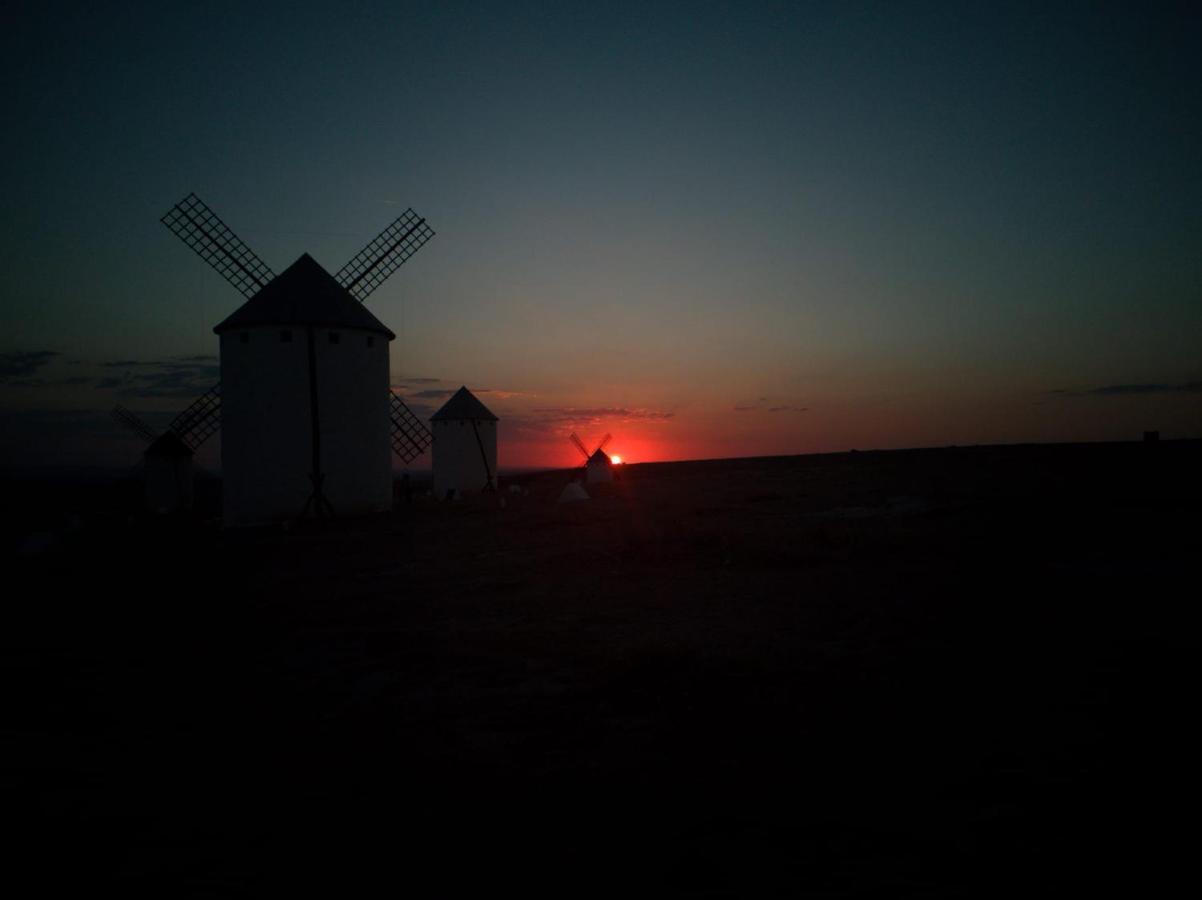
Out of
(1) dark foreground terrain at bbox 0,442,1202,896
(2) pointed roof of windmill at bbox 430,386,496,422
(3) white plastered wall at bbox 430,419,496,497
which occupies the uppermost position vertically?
(2) pointed roof of windmill at bbox 430,386,496,422

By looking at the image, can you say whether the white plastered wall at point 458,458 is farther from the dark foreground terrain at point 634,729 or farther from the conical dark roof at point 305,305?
the dark foreground terrain at point 634,729

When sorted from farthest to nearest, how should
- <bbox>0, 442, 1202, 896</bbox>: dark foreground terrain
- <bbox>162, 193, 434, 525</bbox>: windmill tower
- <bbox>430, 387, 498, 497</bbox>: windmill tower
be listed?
<bbox>430, 387, 498, 497</bbox>: windmill tower, <bbox>162, 193, 434, 525</bbox>: windmill tower, <bbox>0, 442, 1202, 896</bbox>: dark foreground terrain

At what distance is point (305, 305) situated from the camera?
21281 mm

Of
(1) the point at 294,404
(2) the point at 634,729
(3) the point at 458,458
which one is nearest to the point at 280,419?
(1) the point at 294,404

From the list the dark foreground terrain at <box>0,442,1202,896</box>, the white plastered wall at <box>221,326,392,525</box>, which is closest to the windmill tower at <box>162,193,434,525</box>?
the white plastered wall at <box>221,326,392,525</box>

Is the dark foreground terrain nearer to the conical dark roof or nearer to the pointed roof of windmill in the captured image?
the conical dark roof

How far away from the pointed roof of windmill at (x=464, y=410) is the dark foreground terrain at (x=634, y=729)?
27743mm

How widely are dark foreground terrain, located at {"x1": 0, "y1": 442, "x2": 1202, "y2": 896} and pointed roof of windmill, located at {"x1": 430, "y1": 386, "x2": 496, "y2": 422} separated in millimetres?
27743

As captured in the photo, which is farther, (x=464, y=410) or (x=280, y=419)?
(x=464, y=410)

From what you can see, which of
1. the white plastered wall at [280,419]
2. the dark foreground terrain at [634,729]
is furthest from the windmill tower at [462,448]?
the dark foreground terrain at [634,729]

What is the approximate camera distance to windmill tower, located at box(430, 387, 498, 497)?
127 ft

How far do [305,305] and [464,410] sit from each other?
59.4ft

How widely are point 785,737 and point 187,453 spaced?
42.5 m

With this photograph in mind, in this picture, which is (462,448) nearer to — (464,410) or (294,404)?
(464,410)
